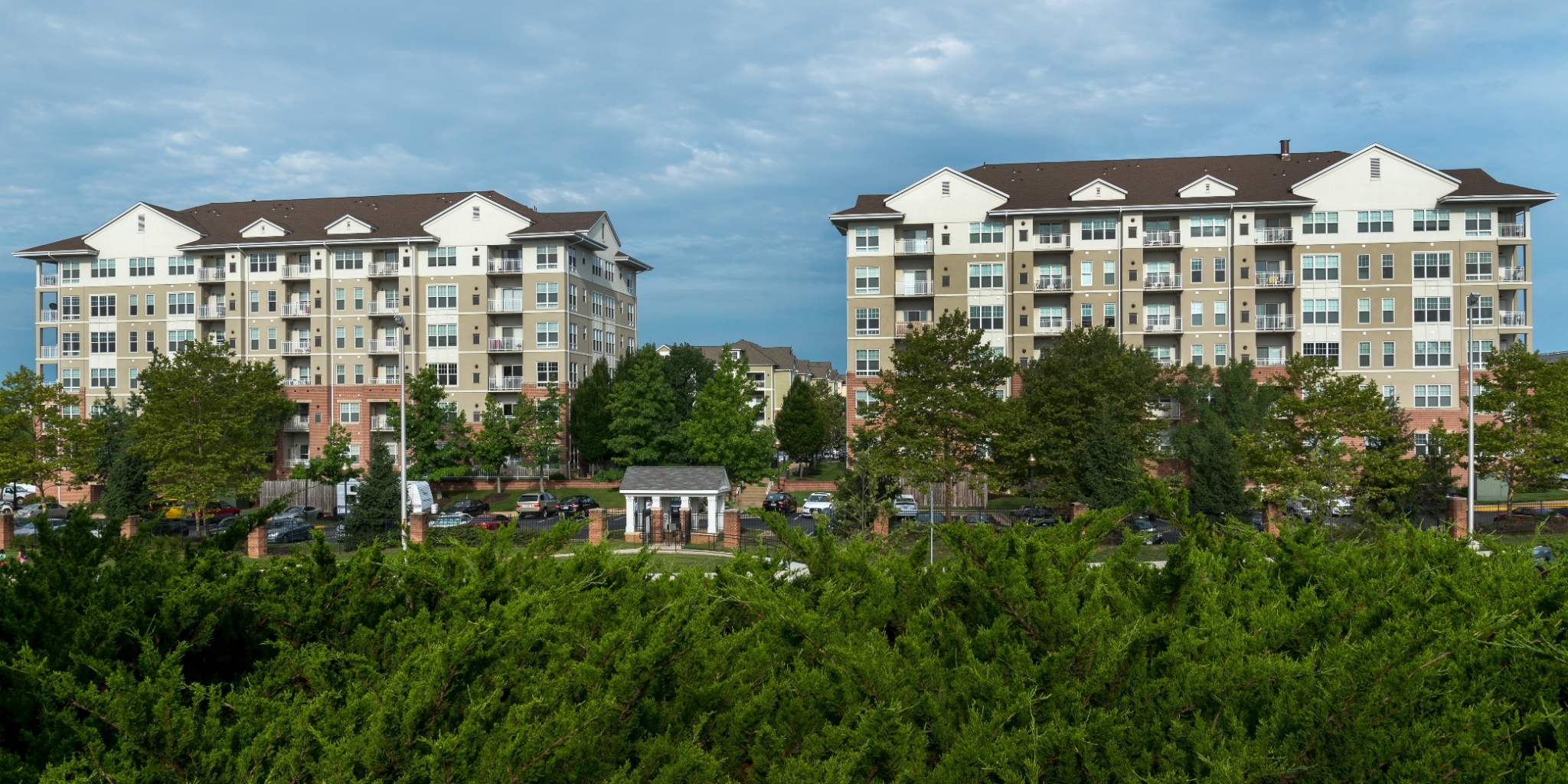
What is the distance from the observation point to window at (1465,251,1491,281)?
57094 mm

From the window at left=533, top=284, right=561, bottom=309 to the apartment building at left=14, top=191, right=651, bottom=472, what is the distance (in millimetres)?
91

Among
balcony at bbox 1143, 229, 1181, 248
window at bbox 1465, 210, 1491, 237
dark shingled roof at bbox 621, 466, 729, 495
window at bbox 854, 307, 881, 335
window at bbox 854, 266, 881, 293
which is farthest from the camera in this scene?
window at bbox 854, 307, 881, 335

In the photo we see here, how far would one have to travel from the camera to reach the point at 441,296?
65188 millimetres

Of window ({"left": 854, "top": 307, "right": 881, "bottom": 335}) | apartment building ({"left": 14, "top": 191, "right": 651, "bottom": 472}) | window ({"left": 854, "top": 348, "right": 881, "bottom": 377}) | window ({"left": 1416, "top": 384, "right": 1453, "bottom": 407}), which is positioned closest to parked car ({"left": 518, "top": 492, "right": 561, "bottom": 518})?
apartment building ({"left": 14, "top": 191, "right": 651, "bottom": 472})

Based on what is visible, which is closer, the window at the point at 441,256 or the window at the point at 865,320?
the window at the point at 865,320

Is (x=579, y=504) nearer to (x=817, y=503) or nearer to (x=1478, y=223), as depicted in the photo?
(x=817, y=503)

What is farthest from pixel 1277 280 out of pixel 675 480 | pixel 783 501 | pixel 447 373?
pixel 447 373

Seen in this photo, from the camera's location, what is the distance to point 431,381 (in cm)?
5788

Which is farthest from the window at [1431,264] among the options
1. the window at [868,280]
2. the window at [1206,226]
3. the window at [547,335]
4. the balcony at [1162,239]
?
the window at [547,335]

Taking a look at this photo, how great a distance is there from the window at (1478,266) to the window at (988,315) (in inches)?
1057

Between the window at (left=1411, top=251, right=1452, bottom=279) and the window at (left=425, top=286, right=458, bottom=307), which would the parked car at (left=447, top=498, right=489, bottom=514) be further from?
the window at (left=1411, top=251, right=1452, bottom=279)

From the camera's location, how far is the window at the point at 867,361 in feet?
199

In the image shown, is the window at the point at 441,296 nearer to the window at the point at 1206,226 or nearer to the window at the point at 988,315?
the window at the point at 988,315

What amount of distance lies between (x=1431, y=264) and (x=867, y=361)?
3367cm
